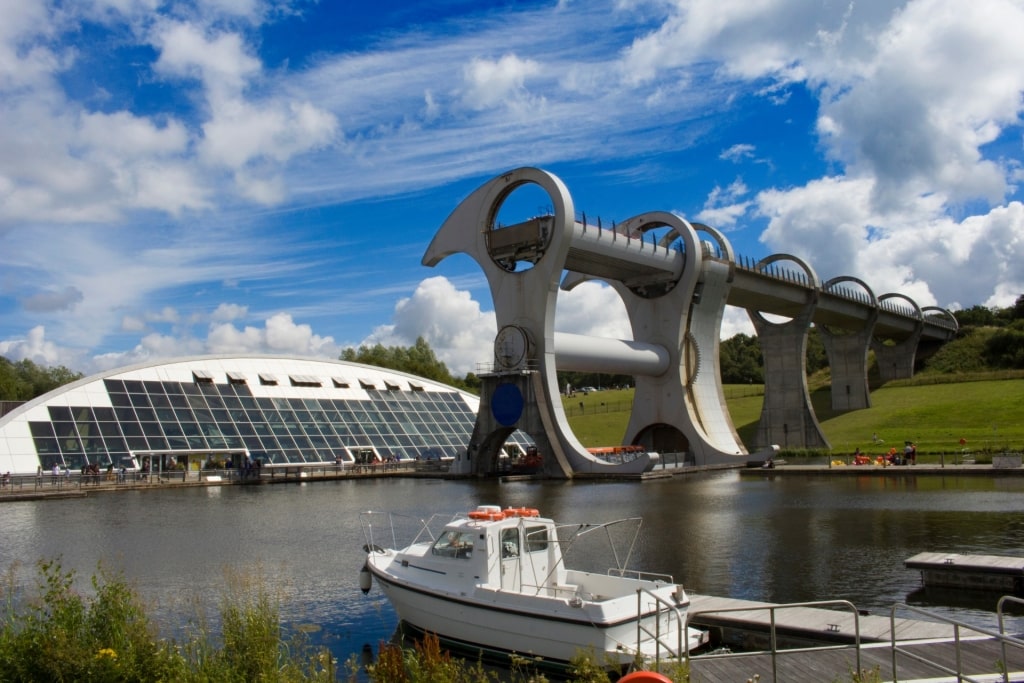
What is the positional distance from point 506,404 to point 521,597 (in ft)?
127

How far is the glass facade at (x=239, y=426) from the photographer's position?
159 feet

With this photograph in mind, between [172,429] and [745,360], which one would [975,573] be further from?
[745,360]

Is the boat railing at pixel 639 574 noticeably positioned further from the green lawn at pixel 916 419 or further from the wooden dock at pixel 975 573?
the green lawn at pixel 916 419

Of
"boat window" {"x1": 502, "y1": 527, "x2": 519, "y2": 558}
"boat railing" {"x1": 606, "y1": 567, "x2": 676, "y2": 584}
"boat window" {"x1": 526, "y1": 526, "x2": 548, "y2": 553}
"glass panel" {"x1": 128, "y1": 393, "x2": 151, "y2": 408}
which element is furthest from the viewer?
"glass panel" {"x1": 128, "y1": 393, "x2": 151, "y2": 408}

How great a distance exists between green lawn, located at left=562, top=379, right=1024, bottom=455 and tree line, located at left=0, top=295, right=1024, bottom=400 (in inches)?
404

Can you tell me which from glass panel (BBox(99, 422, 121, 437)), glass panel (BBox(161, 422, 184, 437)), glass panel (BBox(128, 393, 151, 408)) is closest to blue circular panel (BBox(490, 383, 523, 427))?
glass panel (BBox(161, 422, 184, 437))

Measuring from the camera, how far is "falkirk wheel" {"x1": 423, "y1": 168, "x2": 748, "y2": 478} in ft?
166

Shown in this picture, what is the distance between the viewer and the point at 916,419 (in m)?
69.1

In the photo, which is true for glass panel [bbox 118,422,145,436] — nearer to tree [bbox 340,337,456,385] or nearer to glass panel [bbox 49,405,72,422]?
glass panel [bbox 49,405,72,422]

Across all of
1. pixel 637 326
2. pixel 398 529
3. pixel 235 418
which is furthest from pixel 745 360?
pixel 398 529

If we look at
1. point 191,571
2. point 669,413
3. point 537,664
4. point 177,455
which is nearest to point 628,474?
point 669,413

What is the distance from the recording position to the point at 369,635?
15438mm

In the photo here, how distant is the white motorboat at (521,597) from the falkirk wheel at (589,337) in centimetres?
3359

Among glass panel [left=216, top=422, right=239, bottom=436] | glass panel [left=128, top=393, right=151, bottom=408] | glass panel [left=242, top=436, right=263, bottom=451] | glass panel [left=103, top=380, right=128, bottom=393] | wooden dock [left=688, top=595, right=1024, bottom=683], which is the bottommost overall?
wooden dock [left=688, top=595, right=1024, bottom=683]
